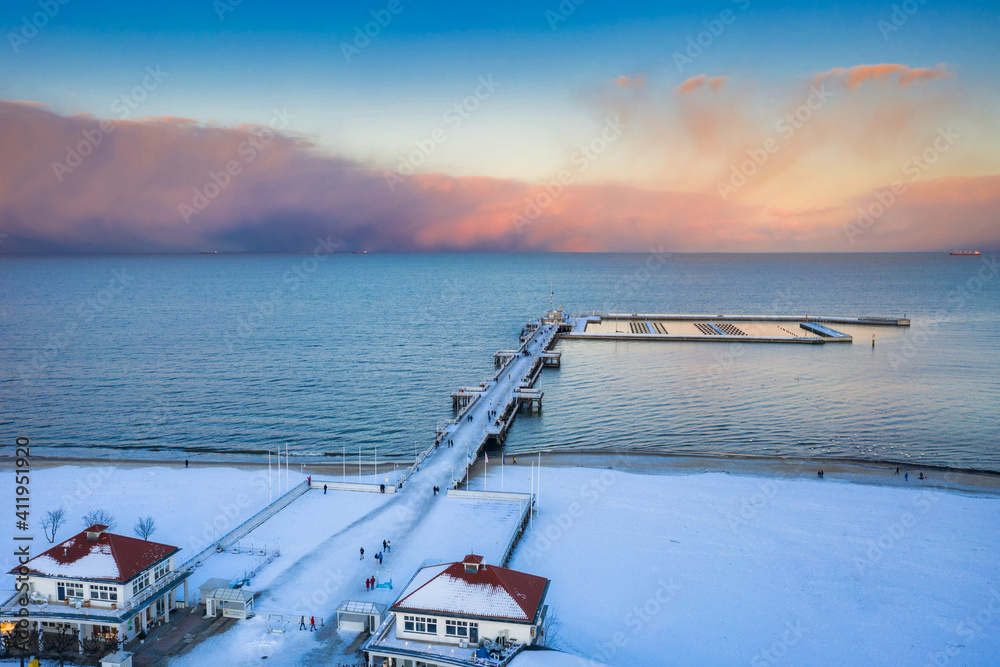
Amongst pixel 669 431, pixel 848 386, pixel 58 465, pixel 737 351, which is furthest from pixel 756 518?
pixel 737 351

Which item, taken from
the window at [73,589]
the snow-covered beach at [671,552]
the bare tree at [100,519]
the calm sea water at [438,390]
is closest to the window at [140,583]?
the window at [73,589]

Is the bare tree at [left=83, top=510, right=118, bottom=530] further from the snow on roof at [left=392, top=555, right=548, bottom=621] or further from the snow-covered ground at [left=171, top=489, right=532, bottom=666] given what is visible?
the snow on roof at [left=392, top=555, right=548, bottom=621]

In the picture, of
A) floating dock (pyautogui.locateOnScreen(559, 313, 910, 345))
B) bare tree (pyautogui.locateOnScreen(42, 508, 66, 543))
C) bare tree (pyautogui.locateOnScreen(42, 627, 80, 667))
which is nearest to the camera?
bare tree (pyautogui.locateOnScreen(42, 627, 80, 667))

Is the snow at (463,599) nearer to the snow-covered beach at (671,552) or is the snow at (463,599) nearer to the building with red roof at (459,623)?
the building with red roof at (459,623)

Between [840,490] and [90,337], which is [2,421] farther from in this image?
[840,490]

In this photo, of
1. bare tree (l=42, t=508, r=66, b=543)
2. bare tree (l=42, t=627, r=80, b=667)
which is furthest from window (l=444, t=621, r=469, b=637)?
bare tree (l=42, t=508, r=66, b=543)
